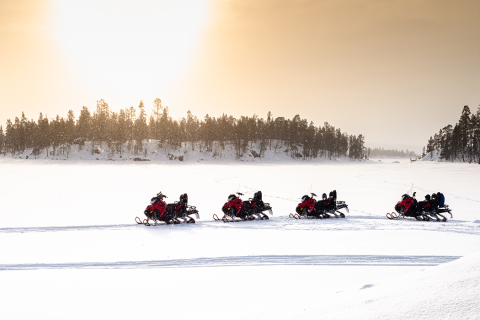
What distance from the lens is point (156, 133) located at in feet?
332

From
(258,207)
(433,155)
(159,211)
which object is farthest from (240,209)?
(433,155)

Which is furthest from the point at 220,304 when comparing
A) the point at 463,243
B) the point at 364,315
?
the point at 463,243

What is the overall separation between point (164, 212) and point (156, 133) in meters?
94.7

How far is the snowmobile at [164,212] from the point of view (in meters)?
11.1

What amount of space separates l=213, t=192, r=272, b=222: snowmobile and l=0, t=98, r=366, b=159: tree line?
265ft

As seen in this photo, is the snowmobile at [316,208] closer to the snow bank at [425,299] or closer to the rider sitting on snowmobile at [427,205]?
the rider sitting on snowmobile at [427,205]

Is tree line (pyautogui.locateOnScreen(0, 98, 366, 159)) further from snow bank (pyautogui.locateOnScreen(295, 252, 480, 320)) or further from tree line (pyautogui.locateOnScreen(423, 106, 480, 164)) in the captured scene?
snow bank (pyautogui.locateOnScreen(295, 252, 480, 320))

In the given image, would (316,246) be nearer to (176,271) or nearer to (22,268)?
(176,271)

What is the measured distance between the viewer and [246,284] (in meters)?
5.70

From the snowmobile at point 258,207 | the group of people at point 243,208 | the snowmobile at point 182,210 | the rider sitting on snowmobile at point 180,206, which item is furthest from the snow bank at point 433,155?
the rider sitting on snowmobile at point 180,206

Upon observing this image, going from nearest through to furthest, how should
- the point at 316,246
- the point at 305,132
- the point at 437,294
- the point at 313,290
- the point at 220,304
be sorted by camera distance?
the point at 437,294 → the point at 220,304 → the point at 313,290 → the point at 316,246 → the point at 305,132

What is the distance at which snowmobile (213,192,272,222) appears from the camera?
12086mm

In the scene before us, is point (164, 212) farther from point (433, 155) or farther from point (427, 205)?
point (433, 155)

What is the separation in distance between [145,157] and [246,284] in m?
83.5
